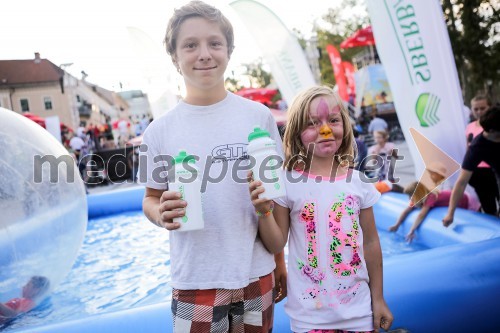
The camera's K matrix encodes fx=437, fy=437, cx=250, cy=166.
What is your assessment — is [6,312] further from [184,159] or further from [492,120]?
[492,120]

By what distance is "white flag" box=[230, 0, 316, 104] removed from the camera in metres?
8.65

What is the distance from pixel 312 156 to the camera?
68.4 inches

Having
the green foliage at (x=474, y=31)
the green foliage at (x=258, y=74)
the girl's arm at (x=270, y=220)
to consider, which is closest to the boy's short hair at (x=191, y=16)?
the girl's arm at (x=270, y=220)

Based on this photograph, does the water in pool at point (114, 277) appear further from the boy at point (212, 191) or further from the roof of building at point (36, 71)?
the roof of building at point (36, 71)

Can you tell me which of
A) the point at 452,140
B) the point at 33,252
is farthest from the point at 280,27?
the point at 33,252

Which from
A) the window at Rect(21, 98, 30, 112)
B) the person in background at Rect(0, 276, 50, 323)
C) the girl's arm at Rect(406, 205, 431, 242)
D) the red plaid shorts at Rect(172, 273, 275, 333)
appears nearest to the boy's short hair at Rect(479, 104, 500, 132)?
the girl's arm at Rect(406, 205, 431, 242)

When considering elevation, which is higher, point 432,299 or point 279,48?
point 279,48

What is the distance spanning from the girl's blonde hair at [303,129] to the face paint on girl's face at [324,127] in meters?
0.02

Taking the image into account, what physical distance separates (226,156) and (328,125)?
43 centimetres

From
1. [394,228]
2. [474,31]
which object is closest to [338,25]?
[474,31]

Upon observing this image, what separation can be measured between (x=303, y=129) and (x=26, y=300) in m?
2.61

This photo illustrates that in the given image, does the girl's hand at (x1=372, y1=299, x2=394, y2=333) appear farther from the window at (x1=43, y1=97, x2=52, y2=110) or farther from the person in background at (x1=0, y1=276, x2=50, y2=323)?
the window at (x1=43, y1=97, x2=52, y2=110)

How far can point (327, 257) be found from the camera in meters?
1.59

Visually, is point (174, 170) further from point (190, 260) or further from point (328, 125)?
point (328, 125)
